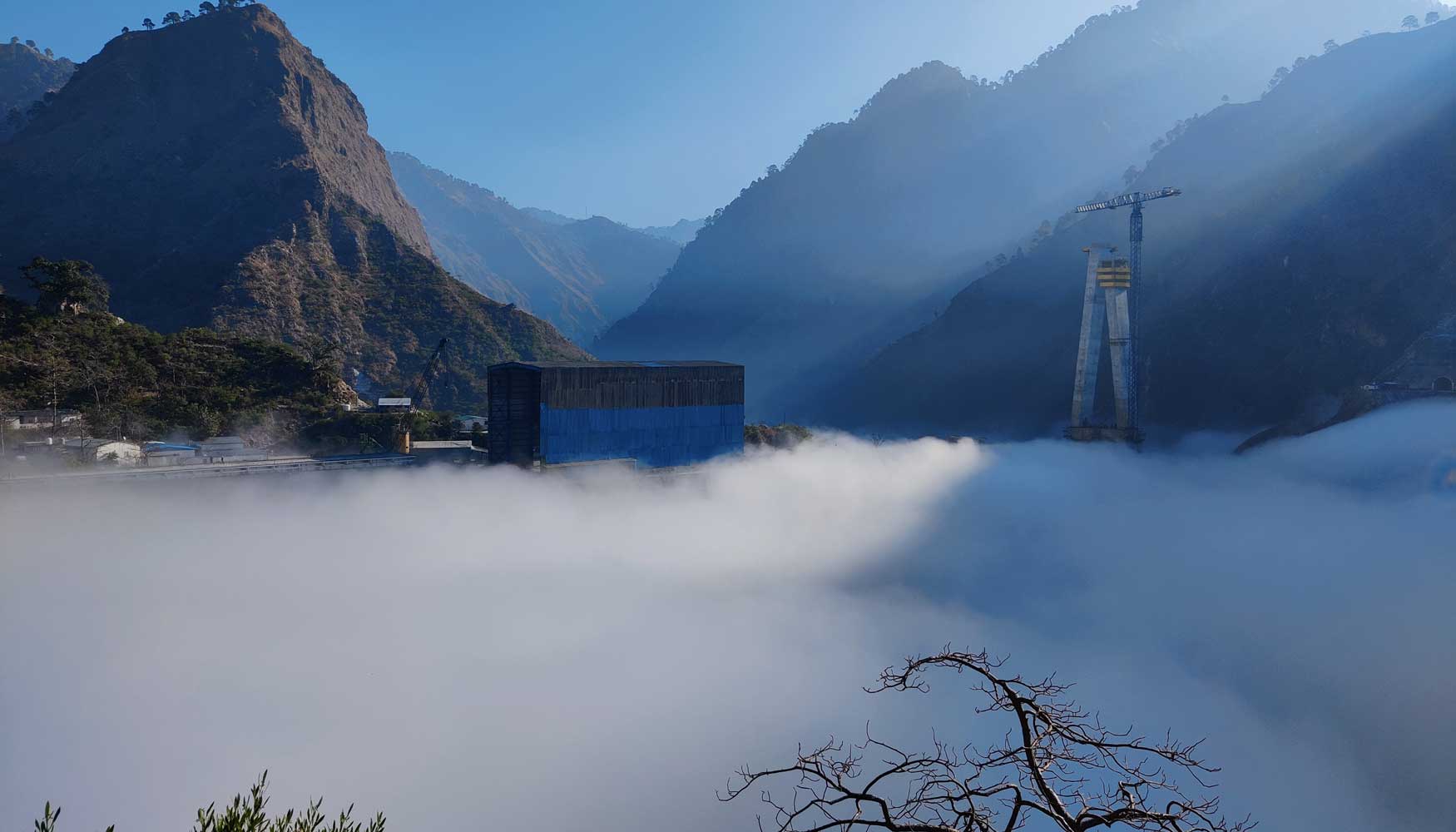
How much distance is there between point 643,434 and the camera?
193 ft

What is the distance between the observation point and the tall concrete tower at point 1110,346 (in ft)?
281

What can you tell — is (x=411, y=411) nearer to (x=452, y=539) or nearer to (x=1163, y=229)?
(x=452, y=539)

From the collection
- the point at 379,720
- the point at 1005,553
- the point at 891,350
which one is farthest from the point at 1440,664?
the point at 891,350

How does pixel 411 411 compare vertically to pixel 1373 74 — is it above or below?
below

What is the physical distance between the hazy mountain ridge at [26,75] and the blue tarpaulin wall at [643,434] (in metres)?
167

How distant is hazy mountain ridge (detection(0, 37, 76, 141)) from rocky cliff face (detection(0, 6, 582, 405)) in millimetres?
56754

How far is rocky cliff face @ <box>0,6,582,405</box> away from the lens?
91250mm

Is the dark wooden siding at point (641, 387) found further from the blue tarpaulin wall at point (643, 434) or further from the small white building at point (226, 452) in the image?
the small white building at point (226, 452)

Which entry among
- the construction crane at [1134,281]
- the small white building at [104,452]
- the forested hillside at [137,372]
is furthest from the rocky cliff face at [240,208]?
the construction crane at [1134,281]

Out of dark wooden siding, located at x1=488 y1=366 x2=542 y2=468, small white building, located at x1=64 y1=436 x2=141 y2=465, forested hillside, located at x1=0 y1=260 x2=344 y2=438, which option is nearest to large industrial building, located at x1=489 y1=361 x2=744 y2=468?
dark wooden siding, located at x1=488 y1=366 x2=542 y2=468

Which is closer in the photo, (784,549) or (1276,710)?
(1276,710)

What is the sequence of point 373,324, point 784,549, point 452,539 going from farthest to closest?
point 373,324, point 784,549, point 452,539

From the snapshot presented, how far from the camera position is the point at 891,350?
148250 millimetres

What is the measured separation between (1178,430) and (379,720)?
9667cm
